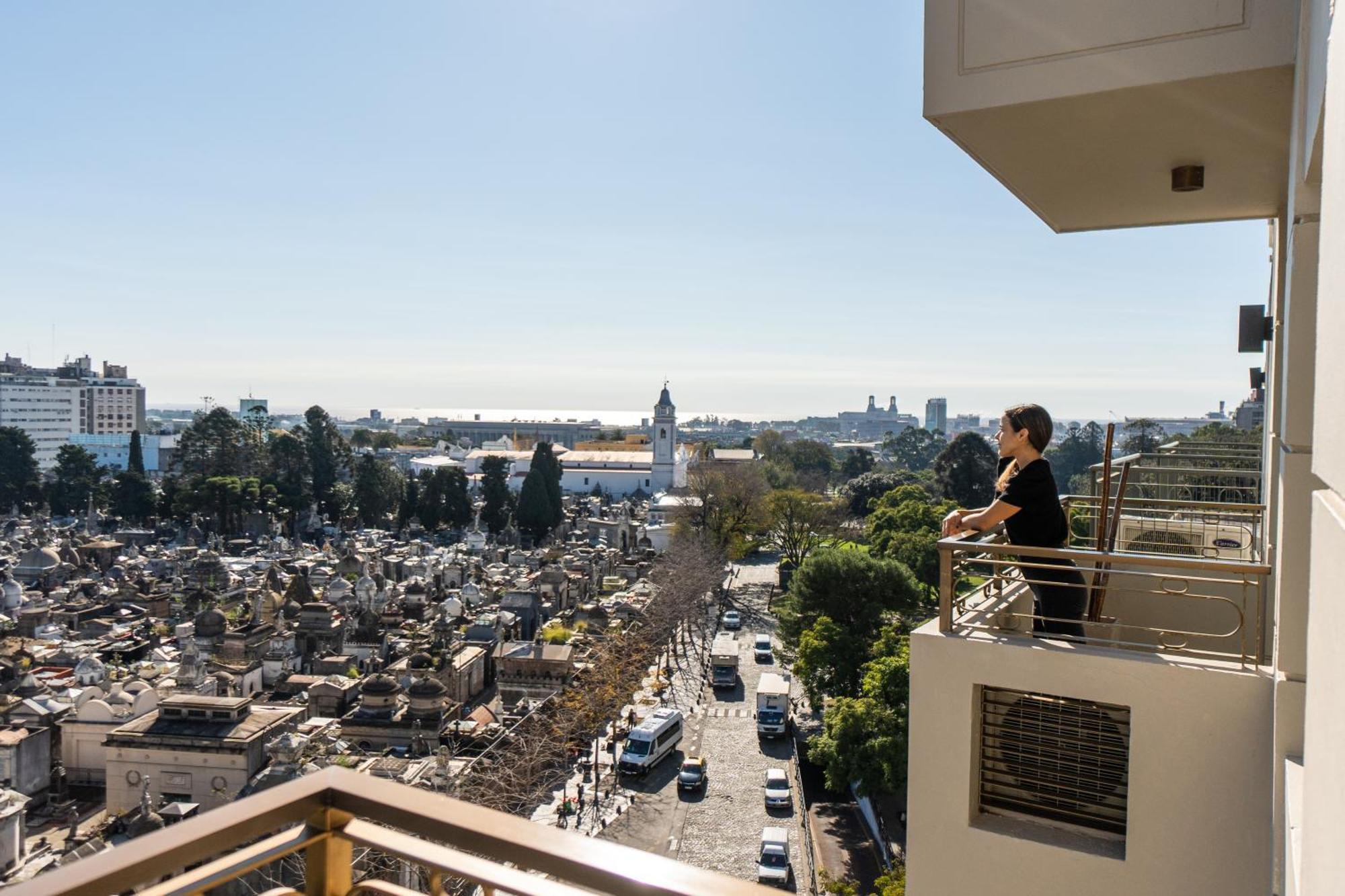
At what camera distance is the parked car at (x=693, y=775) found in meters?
13.9

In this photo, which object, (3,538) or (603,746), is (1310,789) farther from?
(3,538)

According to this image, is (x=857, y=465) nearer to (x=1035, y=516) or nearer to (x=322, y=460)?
(x=322, y=460)

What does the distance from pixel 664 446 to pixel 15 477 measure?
34076mm

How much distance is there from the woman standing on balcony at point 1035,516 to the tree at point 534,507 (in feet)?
115

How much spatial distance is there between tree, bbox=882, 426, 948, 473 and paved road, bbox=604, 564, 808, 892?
54.9 meters

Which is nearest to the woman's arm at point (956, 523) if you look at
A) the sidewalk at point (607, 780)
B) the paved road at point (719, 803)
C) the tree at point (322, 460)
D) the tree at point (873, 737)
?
the sidewalk at point (607, 780)

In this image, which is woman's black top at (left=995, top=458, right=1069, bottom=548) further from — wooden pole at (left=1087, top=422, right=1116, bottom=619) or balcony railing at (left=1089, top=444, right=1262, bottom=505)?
balcony railing at (left=1089, top=444, right=1262, bottom=505)

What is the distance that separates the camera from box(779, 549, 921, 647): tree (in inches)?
677

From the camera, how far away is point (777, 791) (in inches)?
529

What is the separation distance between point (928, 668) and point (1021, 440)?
77cm

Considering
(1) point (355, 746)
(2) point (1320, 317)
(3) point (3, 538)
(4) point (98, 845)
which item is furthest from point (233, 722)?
(3) point (3, 538)

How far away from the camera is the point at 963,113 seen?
10.4ft

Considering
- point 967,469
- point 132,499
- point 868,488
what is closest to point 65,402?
point 132,499

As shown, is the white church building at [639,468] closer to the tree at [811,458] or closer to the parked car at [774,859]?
the tree at [811,458]
